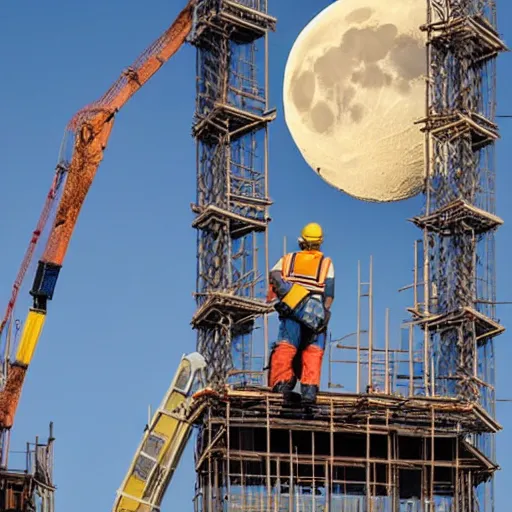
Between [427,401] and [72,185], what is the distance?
1407 inches

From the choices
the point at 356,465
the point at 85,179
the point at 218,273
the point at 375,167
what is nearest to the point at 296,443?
the point at 356,465

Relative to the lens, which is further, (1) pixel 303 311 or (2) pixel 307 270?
(2) pixel 307 270

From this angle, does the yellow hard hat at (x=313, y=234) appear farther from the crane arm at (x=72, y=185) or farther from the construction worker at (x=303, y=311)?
the crane arm at (x=72, y=185)

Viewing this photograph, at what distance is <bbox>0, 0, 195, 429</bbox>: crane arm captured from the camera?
342ft

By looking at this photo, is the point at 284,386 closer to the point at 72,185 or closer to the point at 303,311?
the point at 303,311

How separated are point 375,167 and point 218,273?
875 centimetres

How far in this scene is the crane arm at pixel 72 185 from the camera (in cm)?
10431

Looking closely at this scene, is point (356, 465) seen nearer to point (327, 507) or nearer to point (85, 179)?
point (327, 507)

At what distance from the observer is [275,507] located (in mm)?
76375

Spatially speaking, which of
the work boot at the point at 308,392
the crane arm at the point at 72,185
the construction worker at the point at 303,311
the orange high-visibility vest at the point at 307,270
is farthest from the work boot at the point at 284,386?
the crane arm at the point at 72,185

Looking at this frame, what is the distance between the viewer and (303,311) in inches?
2532

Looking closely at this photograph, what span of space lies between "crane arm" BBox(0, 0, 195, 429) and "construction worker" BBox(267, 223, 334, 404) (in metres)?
36.5

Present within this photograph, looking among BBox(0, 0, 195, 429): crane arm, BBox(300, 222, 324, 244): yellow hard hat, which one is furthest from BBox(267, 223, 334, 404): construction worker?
BBox(0, 0, 195, 429): crane arm

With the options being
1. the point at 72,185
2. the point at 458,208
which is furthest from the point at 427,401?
the point at 72,185
